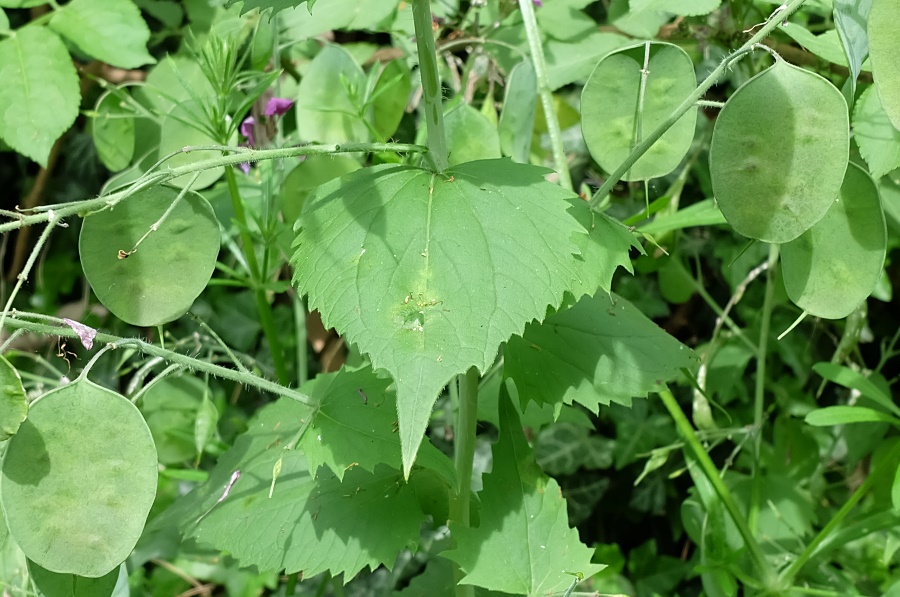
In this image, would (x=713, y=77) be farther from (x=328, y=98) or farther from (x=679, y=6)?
(x=328, y=98)

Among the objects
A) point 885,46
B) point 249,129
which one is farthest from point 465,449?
point 249,129

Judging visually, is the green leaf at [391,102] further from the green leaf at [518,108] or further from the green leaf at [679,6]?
the green leaf at [679,6]

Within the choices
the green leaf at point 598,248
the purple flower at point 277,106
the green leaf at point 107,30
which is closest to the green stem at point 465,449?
the green leaf at point 598,248

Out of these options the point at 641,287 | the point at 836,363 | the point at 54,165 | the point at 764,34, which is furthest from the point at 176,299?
the point at 54,165

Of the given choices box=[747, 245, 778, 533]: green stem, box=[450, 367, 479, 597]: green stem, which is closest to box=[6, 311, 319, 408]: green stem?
box=[450, 367, 479, 597]: green stem

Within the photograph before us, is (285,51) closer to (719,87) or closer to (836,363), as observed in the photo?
(719,87)
